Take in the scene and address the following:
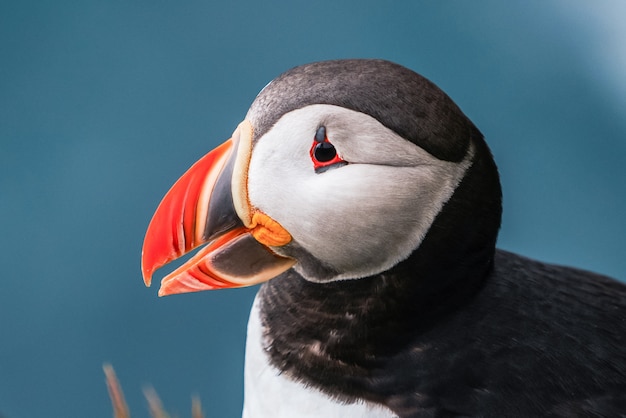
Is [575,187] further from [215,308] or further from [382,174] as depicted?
[382,174]

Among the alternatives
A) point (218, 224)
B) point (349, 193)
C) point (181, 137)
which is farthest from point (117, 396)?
point (181, 137)

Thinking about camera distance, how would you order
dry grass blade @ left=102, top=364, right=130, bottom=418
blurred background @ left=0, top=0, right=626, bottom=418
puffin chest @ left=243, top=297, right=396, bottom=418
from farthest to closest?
blurred background @ left=0, top=0, right=626, bottom=418, dry grass blade @ left=102, top=364, right=130, bottom=418, puffin chest @ left=243, top=297, right=396, bottom=418

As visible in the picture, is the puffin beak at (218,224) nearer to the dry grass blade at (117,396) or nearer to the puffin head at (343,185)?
the puffin head at (343,185)

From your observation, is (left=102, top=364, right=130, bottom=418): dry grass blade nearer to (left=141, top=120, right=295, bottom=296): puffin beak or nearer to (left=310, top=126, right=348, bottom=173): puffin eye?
(left=141, top=120, right=295, bottom=296): puffin beak

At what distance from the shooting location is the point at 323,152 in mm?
992

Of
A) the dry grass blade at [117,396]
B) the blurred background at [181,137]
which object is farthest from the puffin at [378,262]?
the blurred background at [181,137]

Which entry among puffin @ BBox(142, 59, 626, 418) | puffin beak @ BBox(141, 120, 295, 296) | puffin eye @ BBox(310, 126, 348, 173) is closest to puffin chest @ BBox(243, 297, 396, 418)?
puffin @ BBox(142, 59, 626, 418)

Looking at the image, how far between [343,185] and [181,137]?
5.52 feet

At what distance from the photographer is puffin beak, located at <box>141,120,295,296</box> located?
1053 millimetres

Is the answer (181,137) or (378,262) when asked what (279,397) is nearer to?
(378,262)

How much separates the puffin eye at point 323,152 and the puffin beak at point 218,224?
0.09 metres

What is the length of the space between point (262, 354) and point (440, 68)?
163cm

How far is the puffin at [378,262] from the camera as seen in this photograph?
1.00 m

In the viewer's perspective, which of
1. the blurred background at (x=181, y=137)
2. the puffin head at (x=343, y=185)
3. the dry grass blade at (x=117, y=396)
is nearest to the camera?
the puffin head at (x=343, y=185)
